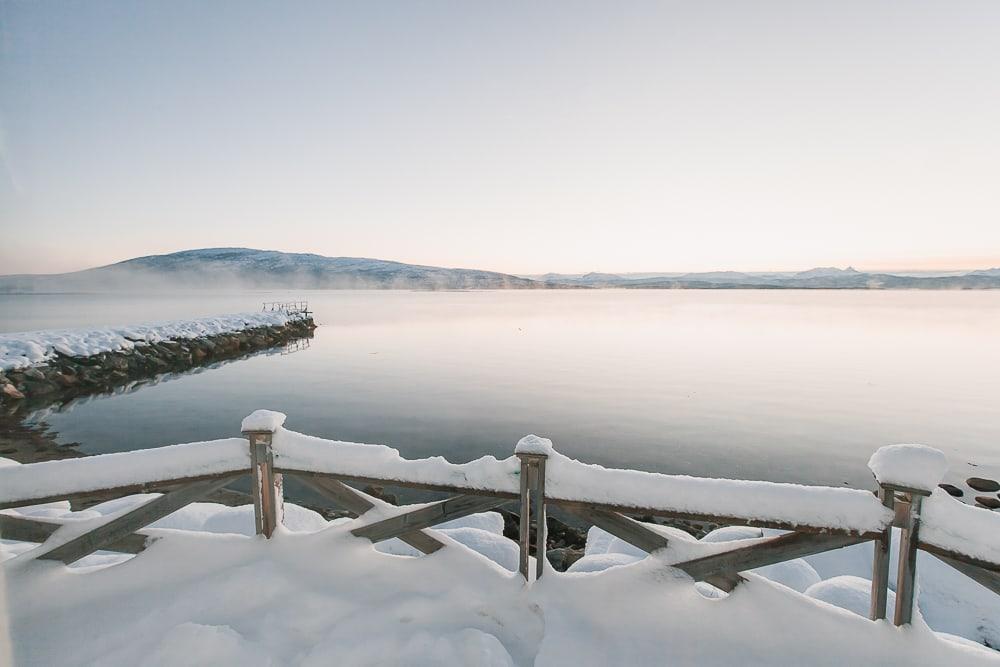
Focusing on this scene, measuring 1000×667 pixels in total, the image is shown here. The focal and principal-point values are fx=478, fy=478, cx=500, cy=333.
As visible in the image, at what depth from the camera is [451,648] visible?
3807 mm

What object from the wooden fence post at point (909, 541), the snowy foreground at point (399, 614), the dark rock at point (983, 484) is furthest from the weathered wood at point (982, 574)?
the dark rock at point (983, 484)

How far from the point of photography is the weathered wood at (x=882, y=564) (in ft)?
12.8

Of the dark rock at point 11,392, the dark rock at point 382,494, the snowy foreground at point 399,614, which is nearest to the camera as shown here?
the snowy foreground at point 399,614

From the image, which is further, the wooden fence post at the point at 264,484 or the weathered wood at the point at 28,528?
the wooden fence post at the point at 264,484

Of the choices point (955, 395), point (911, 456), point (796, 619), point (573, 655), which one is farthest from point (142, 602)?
point (955, 395)

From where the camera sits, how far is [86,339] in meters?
26.3

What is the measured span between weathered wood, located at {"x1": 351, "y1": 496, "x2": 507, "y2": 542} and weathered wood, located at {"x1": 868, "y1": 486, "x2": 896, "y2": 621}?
317 centimetres

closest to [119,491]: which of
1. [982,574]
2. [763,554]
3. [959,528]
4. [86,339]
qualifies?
[763,554]

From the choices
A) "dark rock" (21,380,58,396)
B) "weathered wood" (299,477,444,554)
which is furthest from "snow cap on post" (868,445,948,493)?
"dark rock" (21,380,58,396)

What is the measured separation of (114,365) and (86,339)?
354 centimetres

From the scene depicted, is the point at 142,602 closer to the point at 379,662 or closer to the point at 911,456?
the point at 379,662

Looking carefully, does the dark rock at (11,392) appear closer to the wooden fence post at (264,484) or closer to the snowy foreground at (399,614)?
the snowy foreground at (399,614)

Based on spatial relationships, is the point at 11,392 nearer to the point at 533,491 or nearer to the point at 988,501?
the point at 533,491

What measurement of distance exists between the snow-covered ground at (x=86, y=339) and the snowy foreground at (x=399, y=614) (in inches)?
928
